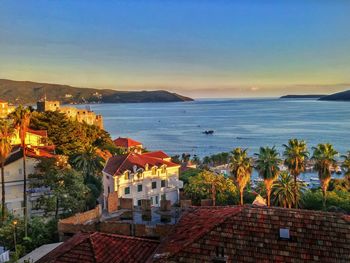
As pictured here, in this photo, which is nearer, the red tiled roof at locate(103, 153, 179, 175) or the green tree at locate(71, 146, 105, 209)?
the red tiled roof at locate(103, 153, 179, 175)

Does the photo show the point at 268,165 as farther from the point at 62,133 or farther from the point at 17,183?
the point at 62,133

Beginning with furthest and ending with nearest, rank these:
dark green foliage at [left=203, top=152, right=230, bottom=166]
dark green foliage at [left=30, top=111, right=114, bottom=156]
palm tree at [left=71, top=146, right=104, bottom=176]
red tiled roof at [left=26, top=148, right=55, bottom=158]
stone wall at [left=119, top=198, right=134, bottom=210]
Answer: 1. dark green foliage at [left=203, top=152, right=230, bottom=166]
2. dark green foliage at [left=30, top=111, right=114, bottom=156]
3. palm tree at [left=71, top=146, right=104, bottom=176]
4. red tiled roof at [left=26, top=148, right=55, bottom=158]
5. stone wall at [left=119, top=198, right=134, bottom=210]

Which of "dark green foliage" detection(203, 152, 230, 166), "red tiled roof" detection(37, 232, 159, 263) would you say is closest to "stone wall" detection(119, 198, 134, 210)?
"red tiled roof" detection(37, 232, 159, 263)

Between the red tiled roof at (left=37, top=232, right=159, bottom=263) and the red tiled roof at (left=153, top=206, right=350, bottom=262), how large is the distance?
4.23 feet

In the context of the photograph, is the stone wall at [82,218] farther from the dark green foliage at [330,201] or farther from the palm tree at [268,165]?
the dark green foliage at [330,201]

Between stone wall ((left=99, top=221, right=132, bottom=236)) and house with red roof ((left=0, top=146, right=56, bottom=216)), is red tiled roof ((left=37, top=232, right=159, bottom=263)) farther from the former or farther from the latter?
house with red roof ((left=0, top=146, right=56, bottom=216))

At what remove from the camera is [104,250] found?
1345 centimetres

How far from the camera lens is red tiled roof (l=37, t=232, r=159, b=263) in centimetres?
1307

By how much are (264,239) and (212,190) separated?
27.5 metres

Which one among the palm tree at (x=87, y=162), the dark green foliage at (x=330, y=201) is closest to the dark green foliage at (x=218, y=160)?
the palm tree at (x=87, y=162)

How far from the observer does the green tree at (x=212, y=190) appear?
39.6 meters

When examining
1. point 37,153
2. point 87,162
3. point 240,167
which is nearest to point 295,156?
point 240,167

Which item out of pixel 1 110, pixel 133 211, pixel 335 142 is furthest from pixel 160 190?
pixel 335 142

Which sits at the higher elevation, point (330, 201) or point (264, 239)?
point (264, 239)
